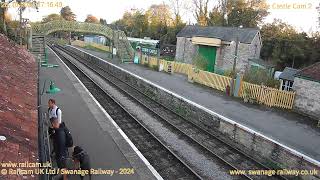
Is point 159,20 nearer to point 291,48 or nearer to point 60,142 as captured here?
point 291,48

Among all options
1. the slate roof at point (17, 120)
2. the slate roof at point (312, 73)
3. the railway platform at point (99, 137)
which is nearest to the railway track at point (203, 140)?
the railway platform at point (99, 137)

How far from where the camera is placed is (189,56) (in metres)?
37.4

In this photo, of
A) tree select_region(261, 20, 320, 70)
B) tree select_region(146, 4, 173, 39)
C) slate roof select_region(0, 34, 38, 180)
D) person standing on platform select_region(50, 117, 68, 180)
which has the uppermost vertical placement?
tree select_region(146, 4, 173, 39)

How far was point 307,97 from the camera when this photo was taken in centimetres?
1694

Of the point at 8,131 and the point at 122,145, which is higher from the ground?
the point at 8,131

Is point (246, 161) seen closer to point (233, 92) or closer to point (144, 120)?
point (144, 120)

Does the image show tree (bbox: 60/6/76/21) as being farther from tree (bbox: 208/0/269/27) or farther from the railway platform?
the railway platform

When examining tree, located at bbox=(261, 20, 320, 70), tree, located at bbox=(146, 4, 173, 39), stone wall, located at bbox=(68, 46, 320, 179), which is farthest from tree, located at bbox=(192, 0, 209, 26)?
stone wall, located at bbox=(68, 46, 320, 179)

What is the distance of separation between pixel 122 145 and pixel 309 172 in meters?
6.43

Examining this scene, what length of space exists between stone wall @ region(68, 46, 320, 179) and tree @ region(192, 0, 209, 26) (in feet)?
119

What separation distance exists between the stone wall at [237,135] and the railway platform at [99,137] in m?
4.81

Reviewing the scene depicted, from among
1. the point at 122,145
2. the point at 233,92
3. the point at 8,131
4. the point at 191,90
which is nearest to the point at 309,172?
the point at 122,145

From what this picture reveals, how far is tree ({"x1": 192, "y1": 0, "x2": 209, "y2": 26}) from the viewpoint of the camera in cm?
5484

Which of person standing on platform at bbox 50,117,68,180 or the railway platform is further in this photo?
the railway platform
